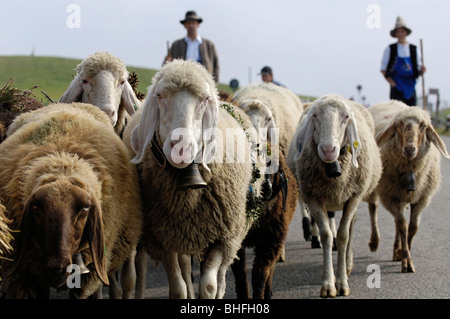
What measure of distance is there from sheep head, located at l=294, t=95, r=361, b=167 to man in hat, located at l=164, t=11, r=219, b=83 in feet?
9.59

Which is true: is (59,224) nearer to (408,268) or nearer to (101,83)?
(101,83)

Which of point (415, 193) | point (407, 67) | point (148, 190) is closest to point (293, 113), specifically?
point (407, 67)

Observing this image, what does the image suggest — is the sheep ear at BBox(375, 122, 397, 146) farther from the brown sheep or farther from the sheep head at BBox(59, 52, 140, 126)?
the sheep head at BBox(59, 52, 140, 126)

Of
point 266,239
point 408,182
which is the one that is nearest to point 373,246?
point 408,182

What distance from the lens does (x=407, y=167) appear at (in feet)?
22.7

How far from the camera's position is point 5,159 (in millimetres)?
3865

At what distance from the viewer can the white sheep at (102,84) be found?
4.96 meters

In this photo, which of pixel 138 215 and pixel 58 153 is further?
pixel 138 215

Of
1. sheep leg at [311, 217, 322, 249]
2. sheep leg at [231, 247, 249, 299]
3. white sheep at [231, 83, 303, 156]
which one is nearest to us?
sheep leg at [231, 247, 249, 299]

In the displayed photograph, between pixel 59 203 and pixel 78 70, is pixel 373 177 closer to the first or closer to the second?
pixel 78 70

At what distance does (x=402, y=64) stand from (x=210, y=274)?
586 cm

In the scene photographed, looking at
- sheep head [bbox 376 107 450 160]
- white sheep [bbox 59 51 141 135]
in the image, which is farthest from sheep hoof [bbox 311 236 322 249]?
white sheep [bbox 59 51 141 135]

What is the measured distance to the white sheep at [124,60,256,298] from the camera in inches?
154

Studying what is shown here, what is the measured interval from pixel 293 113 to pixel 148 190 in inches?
193
